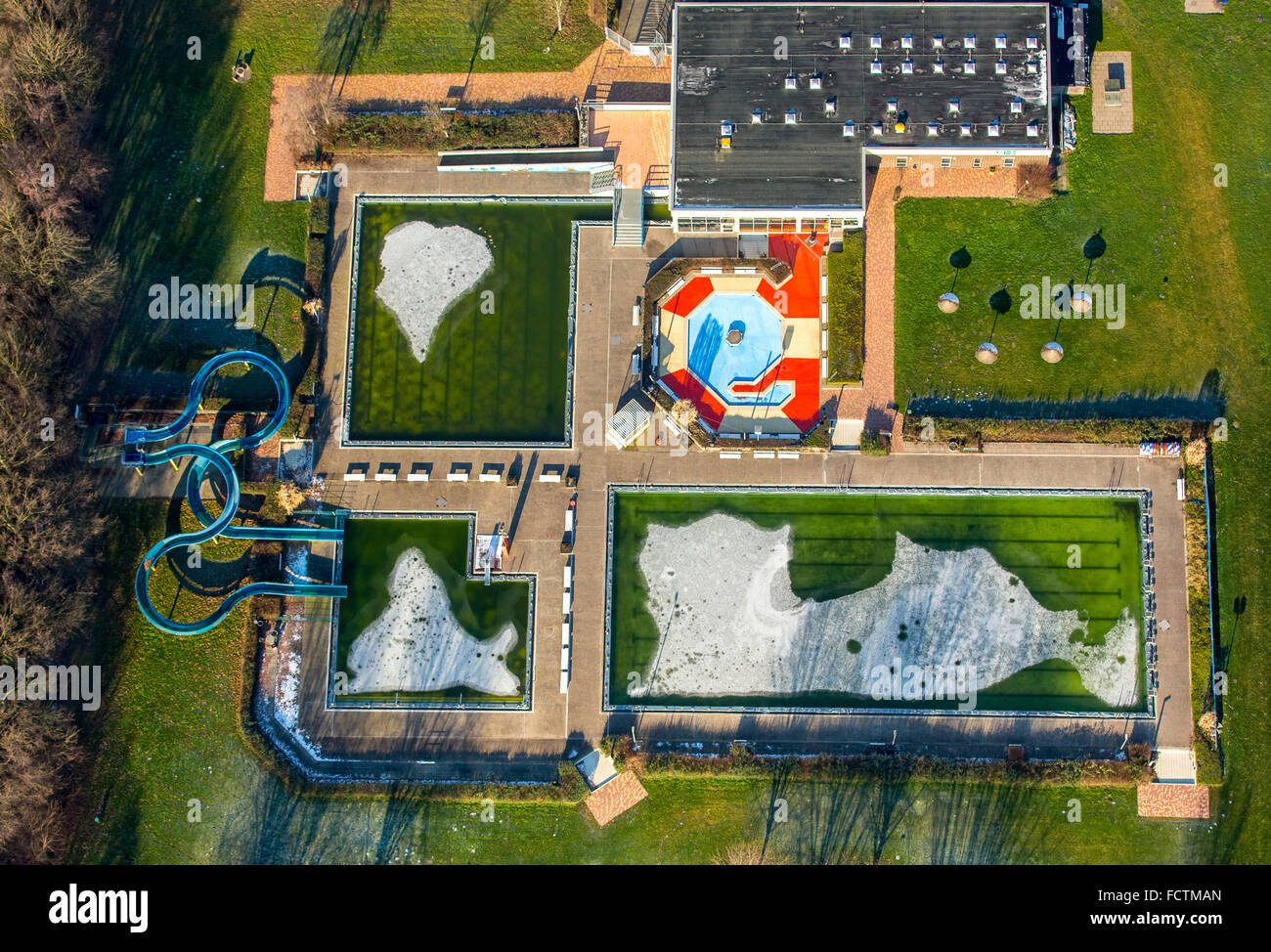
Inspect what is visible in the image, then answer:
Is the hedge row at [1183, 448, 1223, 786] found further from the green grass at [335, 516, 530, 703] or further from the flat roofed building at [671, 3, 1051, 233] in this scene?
the green grass at [335, 516, 530, 703]

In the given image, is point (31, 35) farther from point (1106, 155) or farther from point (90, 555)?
point (1106, 155)

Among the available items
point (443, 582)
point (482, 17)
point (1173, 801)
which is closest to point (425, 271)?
point (482, 17)

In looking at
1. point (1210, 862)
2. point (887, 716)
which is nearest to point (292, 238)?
point (887, 716)

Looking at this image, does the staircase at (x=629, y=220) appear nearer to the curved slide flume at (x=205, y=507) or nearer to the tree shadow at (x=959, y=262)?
the tree shadow at (x=959, y=262)

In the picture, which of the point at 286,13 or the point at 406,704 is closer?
the point at 406,704

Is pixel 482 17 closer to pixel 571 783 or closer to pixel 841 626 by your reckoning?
pixel 841 626

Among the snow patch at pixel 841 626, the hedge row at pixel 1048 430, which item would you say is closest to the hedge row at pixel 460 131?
the snow patch at pixel 841 626

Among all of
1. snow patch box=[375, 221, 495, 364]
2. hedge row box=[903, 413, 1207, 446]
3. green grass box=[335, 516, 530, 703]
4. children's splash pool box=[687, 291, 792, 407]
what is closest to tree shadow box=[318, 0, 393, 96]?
snow patch box=[375, 221, 495, 364]
